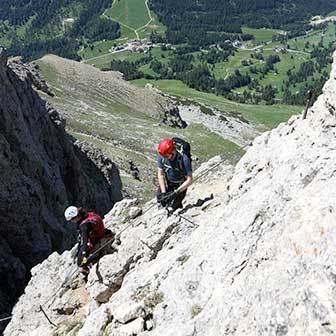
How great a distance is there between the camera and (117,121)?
112125mm

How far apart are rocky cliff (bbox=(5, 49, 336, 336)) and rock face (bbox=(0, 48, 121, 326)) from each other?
7.65 meters

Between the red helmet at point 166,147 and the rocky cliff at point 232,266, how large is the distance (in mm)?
2996

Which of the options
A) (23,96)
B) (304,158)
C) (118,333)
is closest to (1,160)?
(23,96)

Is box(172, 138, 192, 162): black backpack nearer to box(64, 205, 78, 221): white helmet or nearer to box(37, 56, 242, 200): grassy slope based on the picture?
box(64, 205, 78, 221): white helmet

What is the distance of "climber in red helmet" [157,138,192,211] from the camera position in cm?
1868

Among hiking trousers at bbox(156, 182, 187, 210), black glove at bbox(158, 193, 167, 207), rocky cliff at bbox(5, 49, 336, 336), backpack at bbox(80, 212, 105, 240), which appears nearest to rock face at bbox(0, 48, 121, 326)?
rocky cliff at bbox(5, 49, 336, 336)

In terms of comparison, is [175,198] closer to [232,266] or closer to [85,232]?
[85,232]

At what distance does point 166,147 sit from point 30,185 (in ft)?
60.7

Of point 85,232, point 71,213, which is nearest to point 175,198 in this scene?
point 85,232

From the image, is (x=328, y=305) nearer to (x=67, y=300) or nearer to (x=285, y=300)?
(x=285, y=300)

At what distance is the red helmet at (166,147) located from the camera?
18375 mm

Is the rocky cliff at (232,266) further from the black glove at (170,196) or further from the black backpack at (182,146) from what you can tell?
the black backpack at (182,146)

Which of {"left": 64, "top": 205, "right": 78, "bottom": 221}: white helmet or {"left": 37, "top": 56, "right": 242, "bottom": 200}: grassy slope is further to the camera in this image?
{"left": 37, "top": 56, "right": 242, "bottom": 200}: grassy slope

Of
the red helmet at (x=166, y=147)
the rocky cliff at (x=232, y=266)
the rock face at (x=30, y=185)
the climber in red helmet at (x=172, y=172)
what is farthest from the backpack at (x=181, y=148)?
the rock face at (x=30, y=185)
